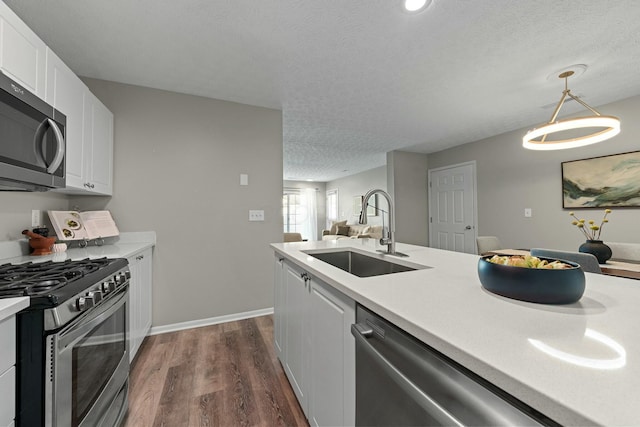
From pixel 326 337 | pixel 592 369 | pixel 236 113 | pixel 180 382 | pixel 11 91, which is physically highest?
pixel 236 113

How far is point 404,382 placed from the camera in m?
0.61

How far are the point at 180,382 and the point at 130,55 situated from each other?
2448 mm

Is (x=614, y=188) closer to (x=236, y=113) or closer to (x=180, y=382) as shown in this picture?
(x=236, y=113)

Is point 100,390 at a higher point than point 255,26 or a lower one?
lower

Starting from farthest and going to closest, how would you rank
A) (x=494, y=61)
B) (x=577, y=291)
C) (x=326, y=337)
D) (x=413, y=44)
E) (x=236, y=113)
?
(x=236, y=113) < (x=494, y=61) < (x=413, y=44) < (x=326, y=337) < (x=577, y=291)

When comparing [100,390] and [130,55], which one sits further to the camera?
[130,55]

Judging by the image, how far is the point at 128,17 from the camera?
1637mm

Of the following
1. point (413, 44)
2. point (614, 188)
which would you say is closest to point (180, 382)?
point (413, 44)

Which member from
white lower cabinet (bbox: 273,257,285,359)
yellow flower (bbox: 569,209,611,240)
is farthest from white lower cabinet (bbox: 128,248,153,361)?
yellow flower (bbox: 569,209,611,240)

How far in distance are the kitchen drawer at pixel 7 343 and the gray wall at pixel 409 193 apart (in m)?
4.86

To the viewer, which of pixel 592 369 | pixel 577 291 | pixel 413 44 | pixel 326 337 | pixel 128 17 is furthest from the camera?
pixel 413 44

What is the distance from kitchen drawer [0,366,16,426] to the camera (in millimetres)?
747

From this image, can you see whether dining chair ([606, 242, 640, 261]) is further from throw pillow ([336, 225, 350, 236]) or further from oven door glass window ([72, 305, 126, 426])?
throw pillow ([336, 225, 350, 236])

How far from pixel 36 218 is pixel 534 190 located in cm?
539
